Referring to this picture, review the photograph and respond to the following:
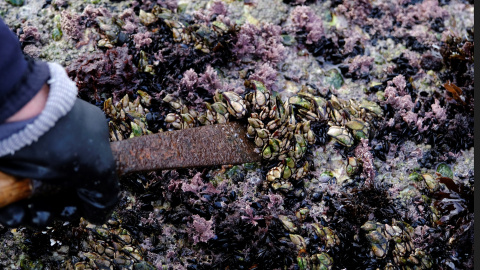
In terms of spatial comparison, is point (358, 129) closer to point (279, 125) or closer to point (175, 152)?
point (279, 125)

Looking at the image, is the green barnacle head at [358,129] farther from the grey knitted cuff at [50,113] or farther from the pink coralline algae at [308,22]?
the grey knitted cuff at [50,113]

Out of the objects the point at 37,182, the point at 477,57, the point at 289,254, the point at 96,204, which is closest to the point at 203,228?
the point at 289,254

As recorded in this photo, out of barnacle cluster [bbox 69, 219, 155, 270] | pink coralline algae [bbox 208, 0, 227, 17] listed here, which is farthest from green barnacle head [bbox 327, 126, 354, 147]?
barnacle cluster [bbox 69, 219, 155, 270]

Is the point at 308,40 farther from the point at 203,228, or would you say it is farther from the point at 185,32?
the point at 203,228

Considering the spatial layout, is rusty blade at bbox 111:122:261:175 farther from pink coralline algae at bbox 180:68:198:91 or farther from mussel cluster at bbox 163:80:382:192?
pink coralline algae at bbox 180:68:198:91

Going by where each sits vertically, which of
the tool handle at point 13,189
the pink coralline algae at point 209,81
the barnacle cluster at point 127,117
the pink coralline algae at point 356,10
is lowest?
the barnacle cluster at point 127,117

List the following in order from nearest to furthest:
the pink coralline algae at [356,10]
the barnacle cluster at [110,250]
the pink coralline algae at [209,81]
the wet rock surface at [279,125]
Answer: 1. the barnacle cluster at [110,250]
2. the wet rock surface at [279,125]
3. the pink coralline algae at [209,81]
4. the pink coralline algae at [356,10]

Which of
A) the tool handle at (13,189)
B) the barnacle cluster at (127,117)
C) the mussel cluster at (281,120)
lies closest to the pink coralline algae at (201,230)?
the mussel cluster at (281,120)
